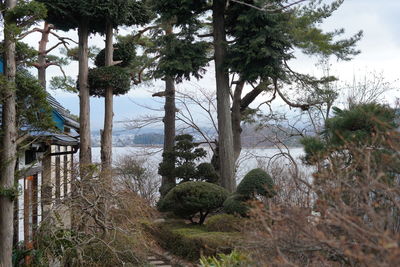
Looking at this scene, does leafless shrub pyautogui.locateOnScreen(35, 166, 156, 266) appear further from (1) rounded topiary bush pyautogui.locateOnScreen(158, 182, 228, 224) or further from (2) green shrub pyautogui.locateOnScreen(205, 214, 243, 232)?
(1) rounded topiary bush pyautogui.locateOnScreen(158, 182, 228, 224)

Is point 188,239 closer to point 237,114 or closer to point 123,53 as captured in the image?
point 123,53

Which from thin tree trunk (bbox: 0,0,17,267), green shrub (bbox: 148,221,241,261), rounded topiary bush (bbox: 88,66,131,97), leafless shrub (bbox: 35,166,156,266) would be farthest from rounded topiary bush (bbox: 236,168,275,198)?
thin tree trunk (bbox: 0,0,17,267)

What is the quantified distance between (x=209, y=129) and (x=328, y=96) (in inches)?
307

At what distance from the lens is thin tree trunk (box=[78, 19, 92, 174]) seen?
1278cm

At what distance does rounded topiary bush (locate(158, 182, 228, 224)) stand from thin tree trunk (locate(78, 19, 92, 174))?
2.69 meters

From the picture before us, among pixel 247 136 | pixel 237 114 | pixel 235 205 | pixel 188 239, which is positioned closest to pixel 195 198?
pixel 235 205

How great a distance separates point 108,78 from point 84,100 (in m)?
0.90

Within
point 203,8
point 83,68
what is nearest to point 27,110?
point 83,68

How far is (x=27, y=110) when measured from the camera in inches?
270

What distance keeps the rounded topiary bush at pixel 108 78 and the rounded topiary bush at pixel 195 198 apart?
133 inches

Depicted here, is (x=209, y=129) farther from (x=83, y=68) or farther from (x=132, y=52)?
(x=83, y=68)

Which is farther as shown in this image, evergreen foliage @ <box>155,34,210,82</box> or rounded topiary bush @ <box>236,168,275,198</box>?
evergreen foliage @ <box>155,34,210,82</box>

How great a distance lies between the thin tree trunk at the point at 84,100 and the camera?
1278 cm

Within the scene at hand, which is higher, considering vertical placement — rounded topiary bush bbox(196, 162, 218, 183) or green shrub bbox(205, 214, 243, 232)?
rounded topiary bush bbox(196, 162, 218, 183)
